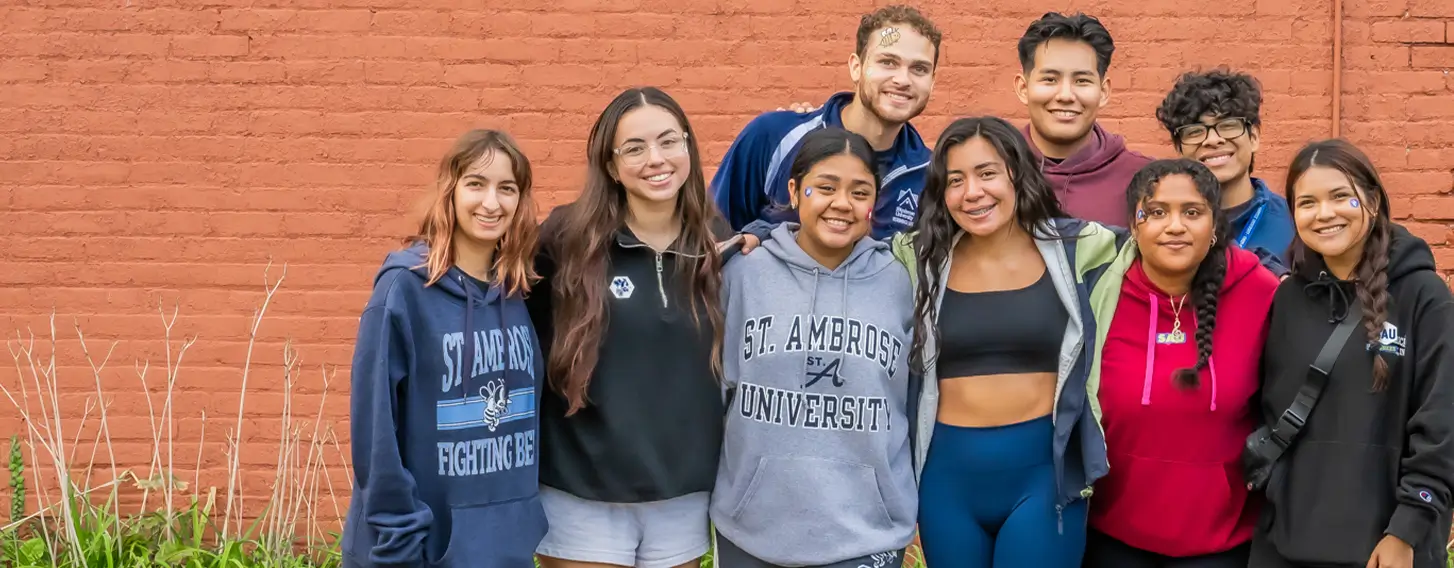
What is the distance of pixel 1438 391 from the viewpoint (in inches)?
122

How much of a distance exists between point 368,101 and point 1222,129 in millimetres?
3228

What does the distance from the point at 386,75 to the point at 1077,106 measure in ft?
9.00

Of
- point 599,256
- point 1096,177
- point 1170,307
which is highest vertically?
point 1096,177

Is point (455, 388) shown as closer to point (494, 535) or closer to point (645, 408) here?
point (494, 535)

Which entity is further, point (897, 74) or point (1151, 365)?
point (897, 74)

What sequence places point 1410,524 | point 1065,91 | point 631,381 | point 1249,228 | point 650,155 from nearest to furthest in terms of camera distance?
point 1410,524 → point 631,381 → point 650,155 → point 1249,228 → point 1065,91

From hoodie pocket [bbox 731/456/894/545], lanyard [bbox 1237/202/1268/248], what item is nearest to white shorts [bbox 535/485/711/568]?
hoodie pocket [bbox 731/456/894/545]

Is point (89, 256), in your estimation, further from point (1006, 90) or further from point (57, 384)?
point (1006, 90)

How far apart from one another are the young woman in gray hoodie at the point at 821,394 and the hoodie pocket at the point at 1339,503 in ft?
3.08

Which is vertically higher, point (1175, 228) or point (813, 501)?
point (1175, 228)

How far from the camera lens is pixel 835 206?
3477 mm

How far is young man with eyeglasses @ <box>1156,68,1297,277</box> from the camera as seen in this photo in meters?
4.02

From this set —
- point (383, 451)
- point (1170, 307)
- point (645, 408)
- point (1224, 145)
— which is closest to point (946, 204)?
point (1170, 307)

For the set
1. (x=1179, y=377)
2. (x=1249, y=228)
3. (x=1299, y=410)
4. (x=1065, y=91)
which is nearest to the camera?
(x=1299, y=410)
